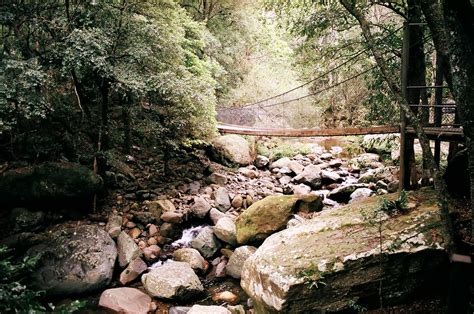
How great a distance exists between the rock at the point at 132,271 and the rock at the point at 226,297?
0.83m

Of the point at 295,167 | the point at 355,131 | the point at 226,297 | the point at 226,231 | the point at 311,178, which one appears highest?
the point at 355,131

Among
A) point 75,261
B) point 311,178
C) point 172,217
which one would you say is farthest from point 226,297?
point 311,178

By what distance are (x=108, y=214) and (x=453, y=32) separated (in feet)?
12.7

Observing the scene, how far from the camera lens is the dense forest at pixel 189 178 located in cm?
216

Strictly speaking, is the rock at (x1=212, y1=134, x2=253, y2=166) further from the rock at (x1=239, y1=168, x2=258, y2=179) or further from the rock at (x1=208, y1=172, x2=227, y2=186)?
the rock at (x1=208, y1=172, x2=227, y2=186)

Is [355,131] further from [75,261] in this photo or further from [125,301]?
[75,261]

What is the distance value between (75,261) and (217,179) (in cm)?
260

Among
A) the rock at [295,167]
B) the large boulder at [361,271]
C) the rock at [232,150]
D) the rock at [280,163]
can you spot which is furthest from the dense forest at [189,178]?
the rock at [280,163]

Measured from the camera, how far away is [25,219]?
3617mm

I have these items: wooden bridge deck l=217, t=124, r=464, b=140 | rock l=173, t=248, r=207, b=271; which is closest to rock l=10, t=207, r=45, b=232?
rock l=173, t=248, r=207, b=271

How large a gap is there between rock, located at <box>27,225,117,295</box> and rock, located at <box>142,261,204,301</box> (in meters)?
0.44

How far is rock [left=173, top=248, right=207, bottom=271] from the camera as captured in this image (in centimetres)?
349

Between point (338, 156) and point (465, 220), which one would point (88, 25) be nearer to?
point (465, 220)

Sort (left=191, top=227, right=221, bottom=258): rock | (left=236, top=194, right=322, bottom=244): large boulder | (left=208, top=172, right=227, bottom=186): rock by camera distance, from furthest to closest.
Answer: (left=208, top=172, right=227, bottom=186): rock → (left=191, top=227, right=221, bottom=258): rock → (left=236, top=194, right=322, bottom=244): large boulder
